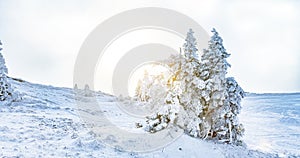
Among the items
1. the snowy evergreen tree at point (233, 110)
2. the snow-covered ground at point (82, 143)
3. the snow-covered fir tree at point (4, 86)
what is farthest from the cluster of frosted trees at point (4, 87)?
the snowy evergreen tree at point (233, 110)

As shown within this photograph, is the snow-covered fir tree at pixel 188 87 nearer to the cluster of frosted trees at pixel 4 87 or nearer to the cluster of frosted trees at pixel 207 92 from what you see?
the cluster of frosted trees at pixel 207 92

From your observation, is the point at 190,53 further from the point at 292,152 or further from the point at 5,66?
the point at 5,66

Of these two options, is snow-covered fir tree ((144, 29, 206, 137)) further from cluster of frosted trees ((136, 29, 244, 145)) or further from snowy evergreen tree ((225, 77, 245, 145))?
snowy evergreen tree ((225, 77, 245, 145))

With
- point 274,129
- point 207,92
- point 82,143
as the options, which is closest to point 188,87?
point 207,92

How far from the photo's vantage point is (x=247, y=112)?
180ft

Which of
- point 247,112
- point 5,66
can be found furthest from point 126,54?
point 247,112

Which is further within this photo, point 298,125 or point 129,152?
point 298,125

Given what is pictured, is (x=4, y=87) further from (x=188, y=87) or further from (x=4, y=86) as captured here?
(x=188, y=87)

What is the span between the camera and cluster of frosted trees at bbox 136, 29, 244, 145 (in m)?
25.8

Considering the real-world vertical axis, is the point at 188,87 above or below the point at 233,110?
above

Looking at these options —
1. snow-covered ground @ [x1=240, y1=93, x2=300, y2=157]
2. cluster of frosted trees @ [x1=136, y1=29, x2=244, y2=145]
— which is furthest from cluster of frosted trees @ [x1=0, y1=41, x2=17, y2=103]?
snow-covered ground @ [x1=240, y1=93, x2=300, y2=157]

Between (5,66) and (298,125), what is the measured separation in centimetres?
4057

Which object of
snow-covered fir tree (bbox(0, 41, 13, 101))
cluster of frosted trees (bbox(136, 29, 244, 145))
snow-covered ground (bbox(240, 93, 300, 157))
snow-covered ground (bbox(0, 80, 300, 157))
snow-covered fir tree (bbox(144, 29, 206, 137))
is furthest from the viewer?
snow-covered fir tree (bbox(0, 41, 13, 101))

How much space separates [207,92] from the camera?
2628cm
